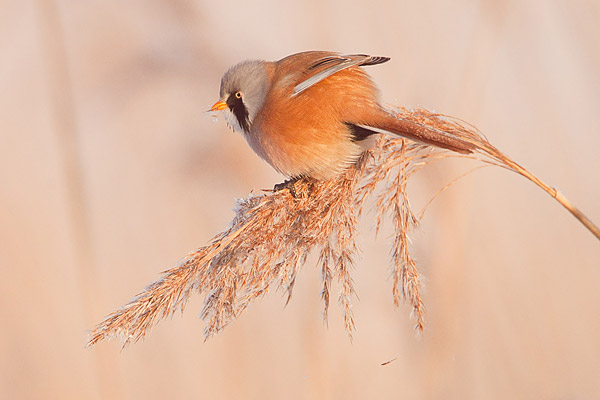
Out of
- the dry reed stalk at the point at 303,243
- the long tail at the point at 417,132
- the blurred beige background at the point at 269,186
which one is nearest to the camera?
the long tail at the point at 417,132

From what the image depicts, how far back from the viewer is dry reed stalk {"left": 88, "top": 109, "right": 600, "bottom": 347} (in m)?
1.25

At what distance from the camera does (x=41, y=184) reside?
74.2 inches

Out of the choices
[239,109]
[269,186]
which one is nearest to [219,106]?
[239,109]

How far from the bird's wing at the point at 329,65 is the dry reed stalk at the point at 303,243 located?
0.52 feet

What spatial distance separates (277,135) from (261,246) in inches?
12.3

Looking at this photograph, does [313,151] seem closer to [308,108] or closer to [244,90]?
[308,108]

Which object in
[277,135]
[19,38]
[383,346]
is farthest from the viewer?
[383,346]

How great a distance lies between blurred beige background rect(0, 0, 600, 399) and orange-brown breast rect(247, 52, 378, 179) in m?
0.39

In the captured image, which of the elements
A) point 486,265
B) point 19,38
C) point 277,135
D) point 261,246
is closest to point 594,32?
point 486,265

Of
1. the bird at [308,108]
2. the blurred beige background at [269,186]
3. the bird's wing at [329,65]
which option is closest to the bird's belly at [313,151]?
the bird at [308,108]

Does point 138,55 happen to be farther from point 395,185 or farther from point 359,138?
point 395,185

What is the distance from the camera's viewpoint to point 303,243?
130 centimetres

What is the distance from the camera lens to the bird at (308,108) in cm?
140

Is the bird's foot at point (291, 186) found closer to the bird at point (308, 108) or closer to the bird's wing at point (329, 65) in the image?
the bird at point (308, 108)
